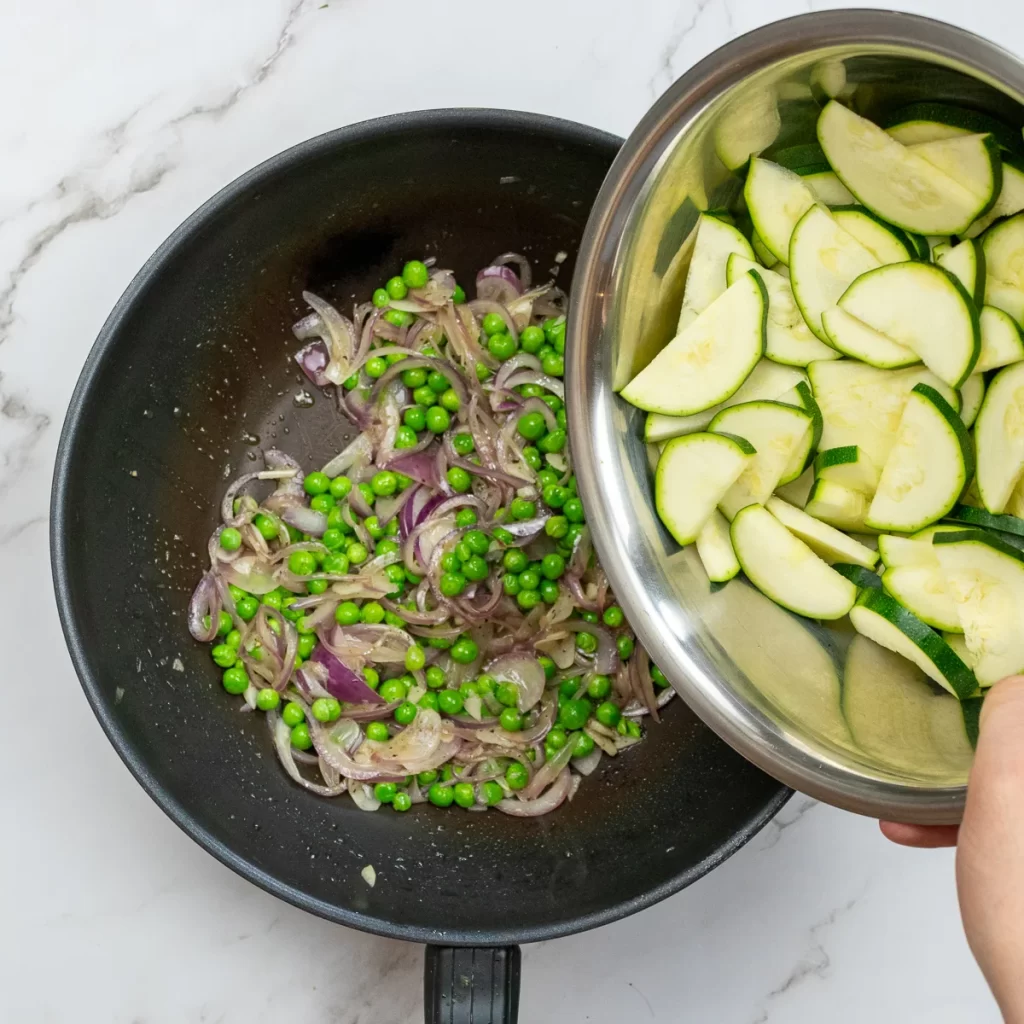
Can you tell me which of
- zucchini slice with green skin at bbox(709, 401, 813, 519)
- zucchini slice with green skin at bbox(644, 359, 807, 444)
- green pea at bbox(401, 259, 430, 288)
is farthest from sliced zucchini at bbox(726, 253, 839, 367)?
green pea at bbox(401, 259, 430, 288)

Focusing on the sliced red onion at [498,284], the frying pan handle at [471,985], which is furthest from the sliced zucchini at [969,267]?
the frying pan handle at [471,985]

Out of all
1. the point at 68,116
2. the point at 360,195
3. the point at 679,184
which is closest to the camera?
the point at 679,184

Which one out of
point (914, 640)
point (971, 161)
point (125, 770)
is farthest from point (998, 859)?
point (125, 770)

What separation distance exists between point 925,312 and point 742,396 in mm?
331

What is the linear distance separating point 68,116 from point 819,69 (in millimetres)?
1709

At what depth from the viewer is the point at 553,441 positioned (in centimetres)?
220

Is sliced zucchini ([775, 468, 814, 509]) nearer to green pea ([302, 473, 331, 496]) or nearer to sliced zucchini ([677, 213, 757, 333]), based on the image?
sliced zucchini ([677, 213, 757, 333])

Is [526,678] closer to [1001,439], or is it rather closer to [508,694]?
[508,694]

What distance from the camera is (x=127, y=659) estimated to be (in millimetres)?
1999

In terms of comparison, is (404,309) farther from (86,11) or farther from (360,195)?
(86,11)

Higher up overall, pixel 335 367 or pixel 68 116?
pixel 68 116

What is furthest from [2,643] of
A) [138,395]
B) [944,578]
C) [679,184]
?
[944,578]

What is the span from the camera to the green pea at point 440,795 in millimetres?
2146

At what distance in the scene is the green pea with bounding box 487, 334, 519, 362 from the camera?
223 centimetres
